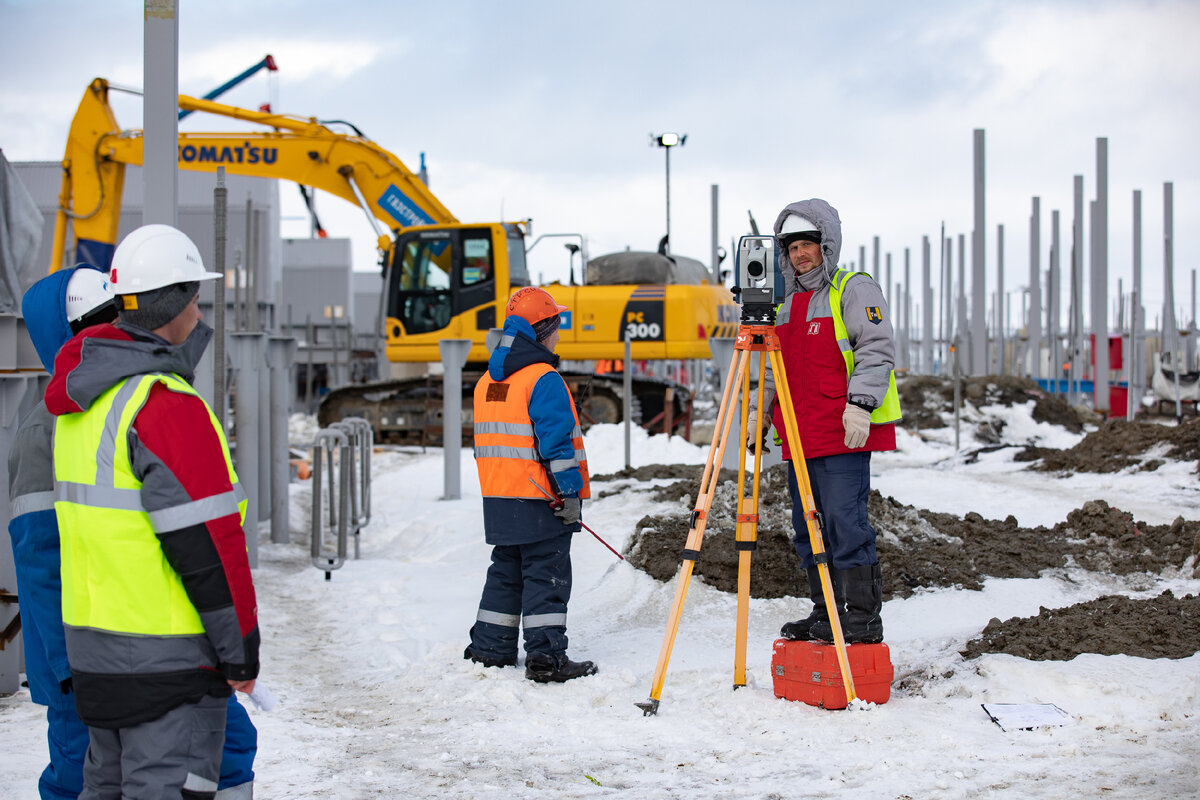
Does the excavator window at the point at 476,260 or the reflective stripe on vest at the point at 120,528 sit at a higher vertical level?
the excavator window at the point at 476,260

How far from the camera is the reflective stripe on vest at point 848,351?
428cm

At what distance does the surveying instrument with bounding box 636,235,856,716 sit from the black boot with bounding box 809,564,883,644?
0.09 metres

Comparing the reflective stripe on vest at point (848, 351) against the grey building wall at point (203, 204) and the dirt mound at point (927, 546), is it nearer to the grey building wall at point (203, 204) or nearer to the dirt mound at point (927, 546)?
the dirt mound at point (927, 546)

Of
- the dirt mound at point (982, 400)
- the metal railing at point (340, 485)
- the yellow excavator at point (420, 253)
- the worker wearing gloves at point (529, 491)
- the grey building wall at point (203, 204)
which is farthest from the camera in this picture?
the grey building wall at point (203, 204)

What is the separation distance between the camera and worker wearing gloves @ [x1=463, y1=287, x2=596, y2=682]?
4.88 m

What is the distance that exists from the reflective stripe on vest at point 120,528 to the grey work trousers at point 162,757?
0.20 m

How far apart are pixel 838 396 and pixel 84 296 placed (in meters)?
2.78

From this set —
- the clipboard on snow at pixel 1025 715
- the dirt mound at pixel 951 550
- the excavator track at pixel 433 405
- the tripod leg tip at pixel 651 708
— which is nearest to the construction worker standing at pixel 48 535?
the tripod leg tip at pixel 651 708

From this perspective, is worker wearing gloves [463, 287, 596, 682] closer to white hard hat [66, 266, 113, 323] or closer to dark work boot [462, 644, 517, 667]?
dark work boot [462, 644, 517, 667]

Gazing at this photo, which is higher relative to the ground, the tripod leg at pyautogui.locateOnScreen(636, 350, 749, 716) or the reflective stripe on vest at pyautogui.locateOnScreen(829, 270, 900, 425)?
the reflective stripe on vest at pyautogui.locateOnScreen(829, 270, 900, 425)

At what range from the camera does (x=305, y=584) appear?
24.0ft

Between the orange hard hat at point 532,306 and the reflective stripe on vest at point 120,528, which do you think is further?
the orange hard hat at point 532,306

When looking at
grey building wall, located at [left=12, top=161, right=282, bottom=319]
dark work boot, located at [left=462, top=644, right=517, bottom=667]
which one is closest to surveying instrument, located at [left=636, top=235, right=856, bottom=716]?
dark work boot, located at [left=462, top=644, right=517, bottom=667]

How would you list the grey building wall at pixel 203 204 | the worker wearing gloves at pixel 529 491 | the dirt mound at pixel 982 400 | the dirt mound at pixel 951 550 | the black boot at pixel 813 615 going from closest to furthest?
the black boot at pixel 813 615 → the worker wearing gloves at pixel 529 491 → the dirt mound at pixel 951 550 → the dirt mound at pixel 982 400 → the grey building wall at pixel 203 204
